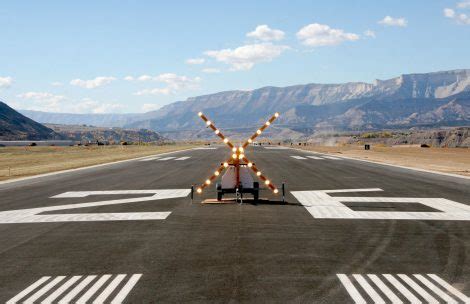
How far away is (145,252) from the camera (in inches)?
354

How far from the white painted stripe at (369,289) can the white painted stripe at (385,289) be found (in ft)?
0.41

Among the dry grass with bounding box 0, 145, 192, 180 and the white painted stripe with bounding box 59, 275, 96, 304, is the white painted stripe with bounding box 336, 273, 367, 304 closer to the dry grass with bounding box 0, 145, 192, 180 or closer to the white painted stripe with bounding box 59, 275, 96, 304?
the white painted stripe with bounding box 59, 275, 96, 304

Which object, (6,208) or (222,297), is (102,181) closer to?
(6,208)

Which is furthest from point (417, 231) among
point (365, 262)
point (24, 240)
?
point (24, 240)

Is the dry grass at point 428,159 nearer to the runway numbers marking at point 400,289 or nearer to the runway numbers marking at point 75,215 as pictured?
the runway numbers marking at point 75,215

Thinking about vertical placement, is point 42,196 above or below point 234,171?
below

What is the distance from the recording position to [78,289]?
6.92 metres

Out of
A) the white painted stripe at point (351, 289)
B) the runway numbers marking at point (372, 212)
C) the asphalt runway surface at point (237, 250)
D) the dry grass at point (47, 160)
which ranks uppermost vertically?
the white painted stripe at point (351, 289)

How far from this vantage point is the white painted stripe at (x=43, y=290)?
6.51 metres

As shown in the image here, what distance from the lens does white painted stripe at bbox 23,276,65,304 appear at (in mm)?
6512

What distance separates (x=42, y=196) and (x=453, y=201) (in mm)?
13948

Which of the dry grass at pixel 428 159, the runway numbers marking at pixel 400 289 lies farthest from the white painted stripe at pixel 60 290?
the dry grass at pixel 428 159

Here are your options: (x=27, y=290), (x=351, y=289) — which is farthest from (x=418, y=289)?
(x=27, y=290)

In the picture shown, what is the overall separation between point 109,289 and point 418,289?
4.20 m
